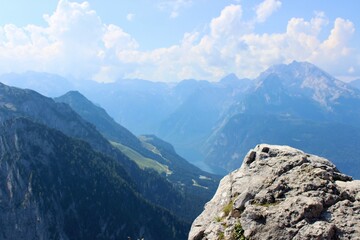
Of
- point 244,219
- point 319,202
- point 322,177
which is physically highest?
point 322,177

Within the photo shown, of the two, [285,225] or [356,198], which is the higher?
[356,198]

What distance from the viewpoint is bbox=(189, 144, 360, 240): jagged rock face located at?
24906 millimetres

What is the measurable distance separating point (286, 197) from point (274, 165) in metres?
4.75

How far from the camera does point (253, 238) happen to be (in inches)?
1037

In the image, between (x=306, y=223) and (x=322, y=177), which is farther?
(x=322, y=177)

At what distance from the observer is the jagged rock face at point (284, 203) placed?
24906mm

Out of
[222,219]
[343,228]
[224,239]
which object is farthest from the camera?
[222,219]

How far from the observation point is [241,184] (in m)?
33.4

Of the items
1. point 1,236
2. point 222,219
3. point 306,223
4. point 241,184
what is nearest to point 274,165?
point 241,184

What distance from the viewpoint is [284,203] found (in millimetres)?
27000

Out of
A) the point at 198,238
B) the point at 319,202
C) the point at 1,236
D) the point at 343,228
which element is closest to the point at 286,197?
the point at 319,202

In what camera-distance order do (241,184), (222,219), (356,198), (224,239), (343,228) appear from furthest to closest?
(241,184)
(222,219)
(224,239)
(356,198)
(343,228)

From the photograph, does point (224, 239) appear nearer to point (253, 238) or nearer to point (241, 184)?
point (253, 238)

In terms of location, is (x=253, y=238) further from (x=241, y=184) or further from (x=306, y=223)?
(x=241, y=184)
